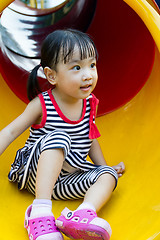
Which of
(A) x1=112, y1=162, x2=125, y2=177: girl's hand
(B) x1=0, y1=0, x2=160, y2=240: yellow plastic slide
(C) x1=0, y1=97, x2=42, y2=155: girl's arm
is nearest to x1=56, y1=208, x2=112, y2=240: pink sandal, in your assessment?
(B) x1=0, y1=0, x2=160, y2=240: yellow plastic slide

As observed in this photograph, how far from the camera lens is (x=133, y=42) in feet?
5.93

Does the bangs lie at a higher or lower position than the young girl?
higher

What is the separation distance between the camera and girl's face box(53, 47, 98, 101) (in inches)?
48.4

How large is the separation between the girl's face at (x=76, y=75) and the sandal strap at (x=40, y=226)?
1.39ft

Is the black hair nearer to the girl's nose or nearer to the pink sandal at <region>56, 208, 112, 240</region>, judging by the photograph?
the girl's nose

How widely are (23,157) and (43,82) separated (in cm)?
70

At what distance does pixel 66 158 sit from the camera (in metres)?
1.28

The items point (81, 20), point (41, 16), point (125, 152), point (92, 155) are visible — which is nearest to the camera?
point (92, 155)

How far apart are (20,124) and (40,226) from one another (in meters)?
0.35

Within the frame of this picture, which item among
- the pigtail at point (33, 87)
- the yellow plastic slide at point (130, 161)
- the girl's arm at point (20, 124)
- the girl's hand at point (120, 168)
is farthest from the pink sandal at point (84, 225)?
the pigtail at point (33, 87)

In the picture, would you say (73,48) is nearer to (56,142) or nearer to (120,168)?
(56,142)

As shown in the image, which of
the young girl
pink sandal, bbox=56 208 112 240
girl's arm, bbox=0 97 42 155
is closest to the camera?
pink sandal, bbox=56 208 112 240

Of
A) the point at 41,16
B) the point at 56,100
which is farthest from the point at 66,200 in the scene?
the point at 41,16

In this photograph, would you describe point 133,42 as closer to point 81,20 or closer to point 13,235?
point 81,20
